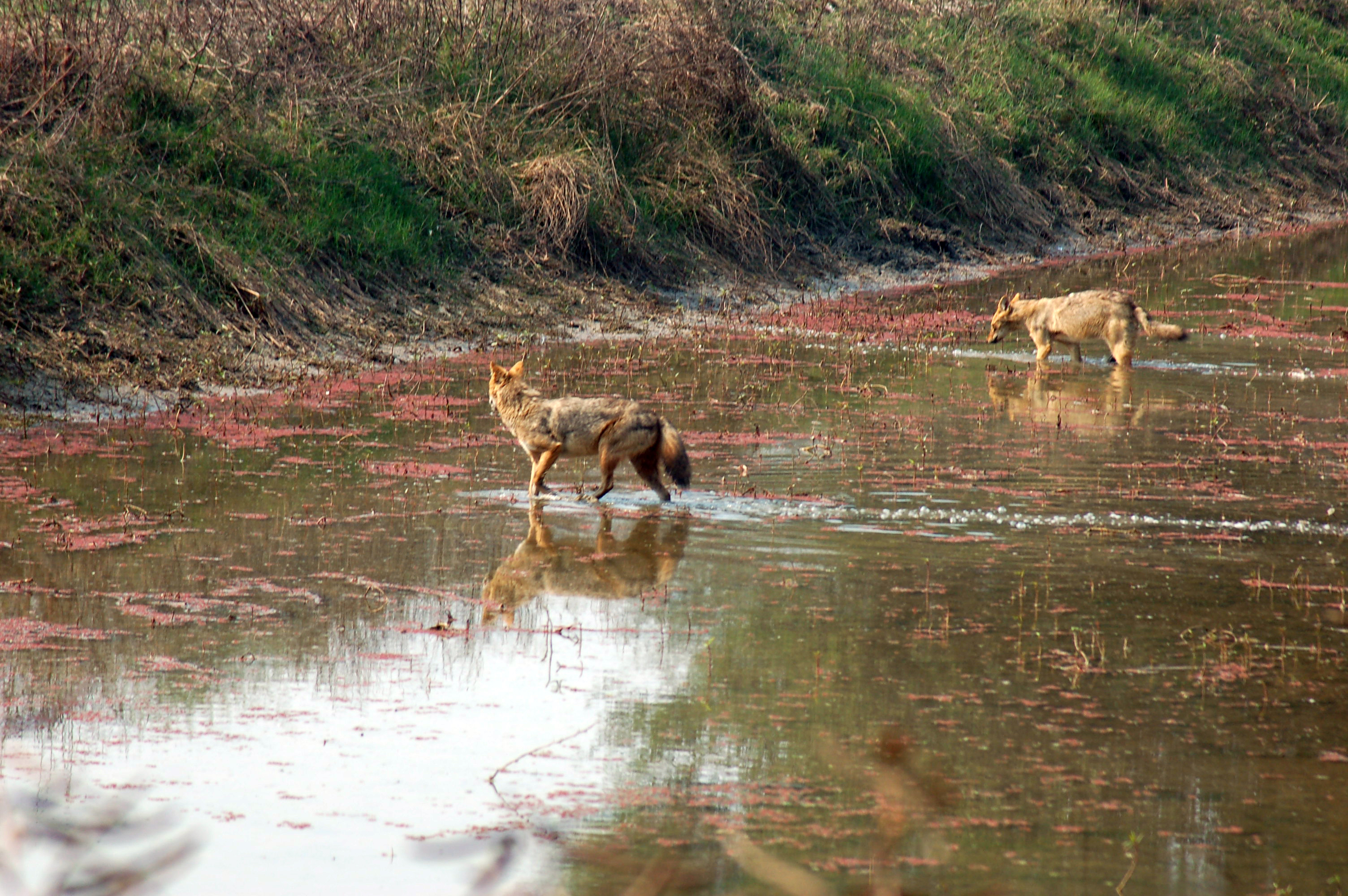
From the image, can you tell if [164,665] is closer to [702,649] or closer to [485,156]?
[702,649]

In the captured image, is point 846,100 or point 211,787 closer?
point 211,787

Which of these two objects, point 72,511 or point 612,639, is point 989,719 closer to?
point 612,639

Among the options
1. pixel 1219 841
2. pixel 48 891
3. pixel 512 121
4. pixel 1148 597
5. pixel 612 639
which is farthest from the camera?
pixel 512 121

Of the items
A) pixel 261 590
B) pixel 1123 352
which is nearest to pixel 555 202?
pixel 1123 352

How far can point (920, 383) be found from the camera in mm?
15898

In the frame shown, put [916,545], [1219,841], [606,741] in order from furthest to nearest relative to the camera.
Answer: [916,545], [606,741], [1219,841]

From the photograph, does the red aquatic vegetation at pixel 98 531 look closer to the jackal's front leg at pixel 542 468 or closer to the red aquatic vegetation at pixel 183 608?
the red aquatic vegetation at pixel 183 608

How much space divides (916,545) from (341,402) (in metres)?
6.11

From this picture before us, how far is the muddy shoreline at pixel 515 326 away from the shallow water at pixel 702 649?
0.75 m

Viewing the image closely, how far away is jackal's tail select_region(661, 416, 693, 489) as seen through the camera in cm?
1017

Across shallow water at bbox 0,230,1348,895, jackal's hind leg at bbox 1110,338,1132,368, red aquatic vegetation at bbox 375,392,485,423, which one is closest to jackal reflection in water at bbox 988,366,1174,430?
jackal's hind leg at bbox 1110,338,1132,368

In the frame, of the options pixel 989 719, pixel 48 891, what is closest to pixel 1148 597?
pixel 989 719

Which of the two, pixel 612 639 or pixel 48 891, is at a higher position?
pixel 48 891

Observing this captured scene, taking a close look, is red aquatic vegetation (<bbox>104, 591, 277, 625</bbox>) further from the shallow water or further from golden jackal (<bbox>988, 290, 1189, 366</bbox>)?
golden jackal (<bbox>988, 290, 1189, 366</bbox>)
